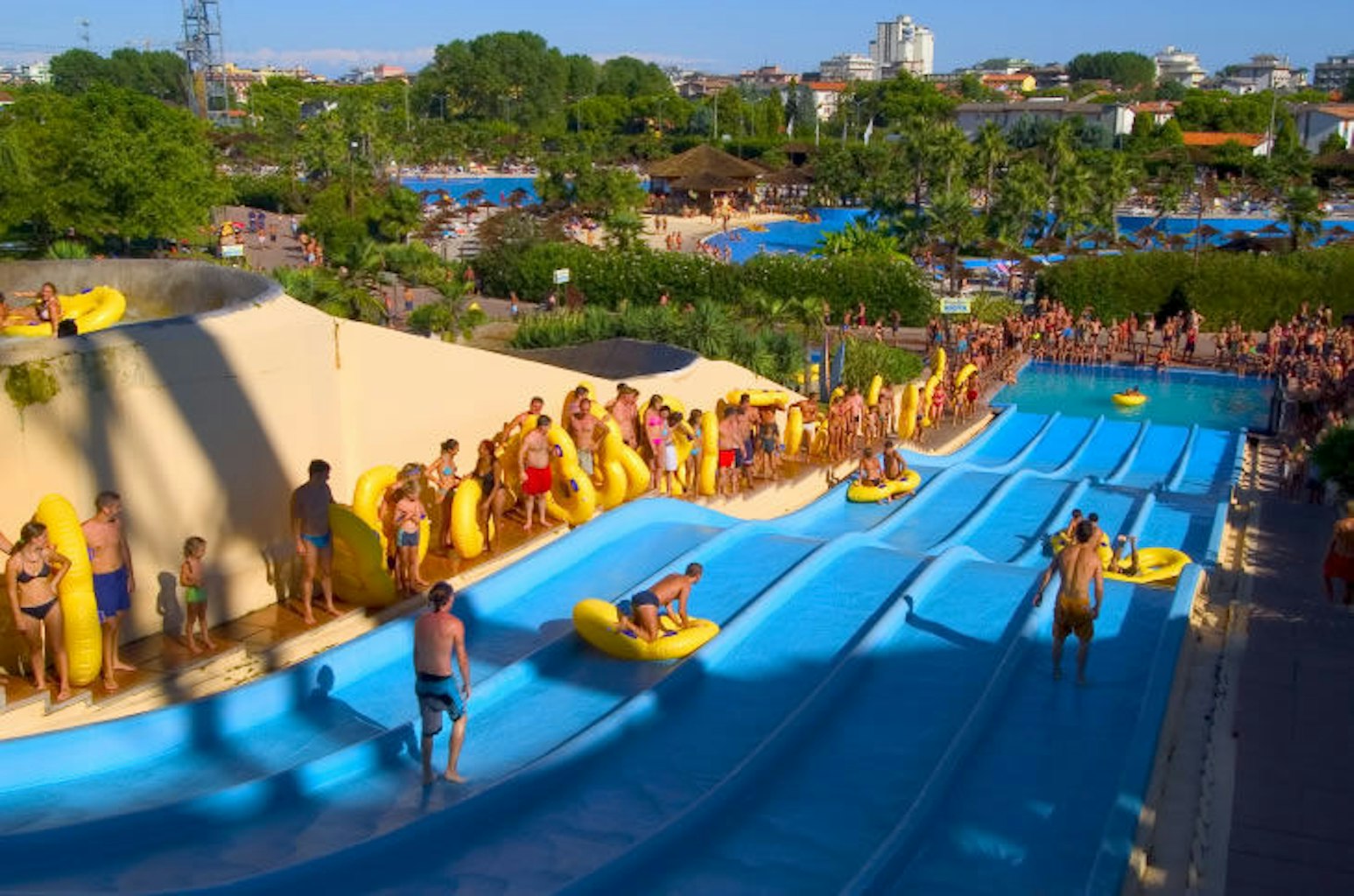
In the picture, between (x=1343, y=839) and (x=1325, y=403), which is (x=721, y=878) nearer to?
(x=1343, y=839)

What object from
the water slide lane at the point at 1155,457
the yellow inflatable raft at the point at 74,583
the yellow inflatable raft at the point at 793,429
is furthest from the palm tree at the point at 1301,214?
the yellow inflatable raft at the point at 74,583

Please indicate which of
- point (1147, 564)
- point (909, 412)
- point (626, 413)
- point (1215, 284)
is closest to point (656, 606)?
point (626, 413)

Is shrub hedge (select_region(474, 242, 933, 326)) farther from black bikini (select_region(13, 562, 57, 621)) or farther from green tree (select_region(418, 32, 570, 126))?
green tree (select_region(418, 32, 570, 126))

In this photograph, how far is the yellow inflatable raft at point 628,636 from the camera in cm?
795

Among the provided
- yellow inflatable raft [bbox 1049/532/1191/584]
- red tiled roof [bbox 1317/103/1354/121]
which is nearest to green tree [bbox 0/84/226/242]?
yellow inflatable raft [bbox 1049/532/1191/584]

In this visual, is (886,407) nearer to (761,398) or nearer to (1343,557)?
(761,398)

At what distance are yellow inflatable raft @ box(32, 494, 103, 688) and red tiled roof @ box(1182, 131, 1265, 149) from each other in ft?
244

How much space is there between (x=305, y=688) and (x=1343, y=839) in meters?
5.56

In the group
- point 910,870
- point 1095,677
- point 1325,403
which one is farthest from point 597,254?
point 910,870

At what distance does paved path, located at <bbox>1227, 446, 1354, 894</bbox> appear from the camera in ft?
19.8

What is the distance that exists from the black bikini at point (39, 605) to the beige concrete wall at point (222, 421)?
69 centimetres

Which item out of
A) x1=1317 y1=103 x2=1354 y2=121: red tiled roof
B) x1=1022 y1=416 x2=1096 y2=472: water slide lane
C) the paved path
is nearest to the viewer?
the paved path

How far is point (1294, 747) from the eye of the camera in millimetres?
7277

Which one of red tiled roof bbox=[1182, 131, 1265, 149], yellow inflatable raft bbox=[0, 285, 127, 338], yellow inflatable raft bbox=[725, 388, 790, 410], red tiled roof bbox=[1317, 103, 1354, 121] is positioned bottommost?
yellow inflatable raft bbox=[725, 388, 790, 410]
